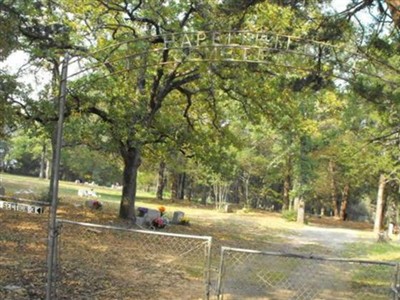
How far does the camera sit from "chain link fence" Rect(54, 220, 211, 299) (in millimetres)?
7301

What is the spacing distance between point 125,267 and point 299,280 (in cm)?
375

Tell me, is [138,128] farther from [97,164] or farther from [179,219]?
[97,164]

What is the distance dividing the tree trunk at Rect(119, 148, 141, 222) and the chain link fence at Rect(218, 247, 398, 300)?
21.5 feet

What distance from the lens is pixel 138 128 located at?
1557 centimetres

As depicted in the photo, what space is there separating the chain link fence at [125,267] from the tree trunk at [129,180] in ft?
13.5

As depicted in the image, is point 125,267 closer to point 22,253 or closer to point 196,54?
point 22,253

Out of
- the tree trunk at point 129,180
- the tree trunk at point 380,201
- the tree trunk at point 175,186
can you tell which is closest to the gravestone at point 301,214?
the tree trunk at point 380,201

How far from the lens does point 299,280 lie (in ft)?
34.2

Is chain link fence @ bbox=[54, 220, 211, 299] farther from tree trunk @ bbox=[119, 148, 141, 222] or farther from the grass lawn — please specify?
tree trunk @ bbox=[119, 148, 141, 222]

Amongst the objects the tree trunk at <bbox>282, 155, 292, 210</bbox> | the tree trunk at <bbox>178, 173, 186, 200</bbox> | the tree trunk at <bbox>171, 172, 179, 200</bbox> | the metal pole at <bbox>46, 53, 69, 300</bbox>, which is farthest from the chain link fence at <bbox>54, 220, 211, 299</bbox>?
the tree trunk at <bbox>178, 173, 186, 200</bbox>

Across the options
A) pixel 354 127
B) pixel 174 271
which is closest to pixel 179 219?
pixel 174 271

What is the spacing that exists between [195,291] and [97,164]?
52395 mm

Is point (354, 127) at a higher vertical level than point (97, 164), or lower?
higher

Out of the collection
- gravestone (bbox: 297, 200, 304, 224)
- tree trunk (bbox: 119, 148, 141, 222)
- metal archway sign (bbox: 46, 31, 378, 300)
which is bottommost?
gravestone (bbox: 297, 200, 304, 224)
